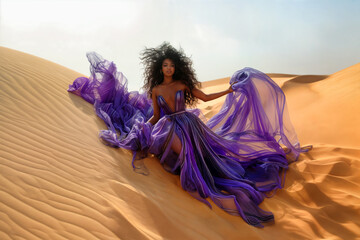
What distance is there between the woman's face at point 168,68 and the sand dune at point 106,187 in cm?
137

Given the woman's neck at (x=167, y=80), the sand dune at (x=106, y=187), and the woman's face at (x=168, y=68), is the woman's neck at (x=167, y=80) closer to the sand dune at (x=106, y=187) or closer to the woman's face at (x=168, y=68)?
the woman's face at (x=168, y=68)

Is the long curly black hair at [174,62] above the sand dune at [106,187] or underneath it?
above

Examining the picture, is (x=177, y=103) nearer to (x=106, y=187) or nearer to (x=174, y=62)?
(x=174, y=62)

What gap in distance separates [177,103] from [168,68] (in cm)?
58

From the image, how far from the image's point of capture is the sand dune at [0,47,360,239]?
2.54m

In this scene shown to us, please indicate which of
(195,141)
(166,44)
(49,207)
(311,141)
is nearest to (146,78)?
(166,44)

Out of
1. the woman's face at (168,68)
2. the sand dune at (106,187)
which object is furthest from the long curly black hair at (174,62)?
the sand dune at (106,187)

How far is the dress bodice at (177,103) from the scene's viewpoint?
4.27m

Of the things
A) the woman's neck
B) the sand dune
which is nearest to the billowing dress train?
the sand dune

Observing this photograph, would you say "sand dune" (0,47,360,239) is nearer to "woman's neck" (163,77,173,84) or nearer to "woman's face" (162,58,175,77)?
"woman's neck" (163,77,173,84)

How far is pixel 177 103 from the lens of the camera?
4262mm

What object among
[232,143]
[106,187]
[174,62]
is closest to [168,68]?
[174,62]

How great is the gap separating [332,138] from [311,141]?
0.37m

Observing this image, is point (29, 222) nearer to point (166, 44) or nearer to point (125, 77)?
point (166, 44)
